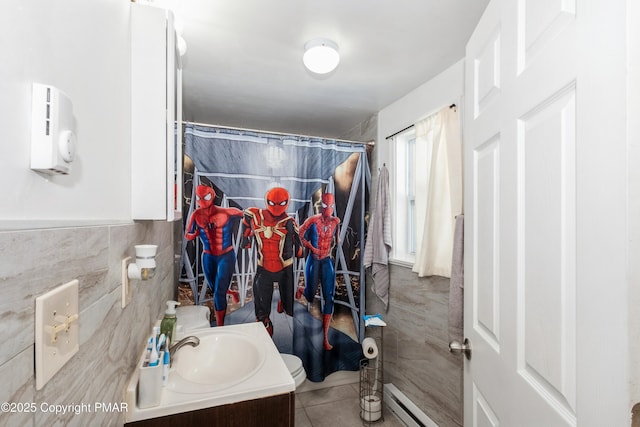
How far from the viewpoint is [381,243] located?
2334 mm

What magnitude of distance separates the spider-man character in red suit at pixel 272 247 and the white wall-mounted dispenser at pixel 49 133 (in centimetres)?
175

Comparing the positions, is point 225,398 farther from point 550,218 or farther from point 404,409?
point 404,409

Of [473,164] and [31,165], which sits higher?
[473,164]

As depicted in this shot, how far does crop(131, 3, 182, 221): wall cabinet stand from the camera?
2.89 feet

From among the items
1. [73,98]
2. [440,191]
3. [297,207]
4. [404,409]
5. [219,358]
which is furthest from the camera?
[297,207]

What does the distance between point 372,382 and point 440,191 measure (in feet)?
5.07

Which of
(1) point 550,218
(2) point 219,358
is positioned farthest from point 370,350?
(1) point 550,218

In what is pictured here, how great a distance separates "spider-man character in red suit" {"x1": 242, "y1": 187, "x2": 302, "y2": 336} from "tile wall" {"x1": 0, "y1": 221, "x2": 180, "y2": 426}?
1193 millimetres

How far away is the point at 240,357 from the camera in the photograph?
1429 mm

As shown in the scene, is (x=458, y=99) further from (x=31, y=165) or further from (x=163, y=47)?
(x=31, y=165)

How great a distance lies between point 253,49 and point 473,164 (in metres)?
1.32

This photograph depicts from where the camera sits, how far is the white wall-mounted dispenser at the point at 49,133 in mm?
427

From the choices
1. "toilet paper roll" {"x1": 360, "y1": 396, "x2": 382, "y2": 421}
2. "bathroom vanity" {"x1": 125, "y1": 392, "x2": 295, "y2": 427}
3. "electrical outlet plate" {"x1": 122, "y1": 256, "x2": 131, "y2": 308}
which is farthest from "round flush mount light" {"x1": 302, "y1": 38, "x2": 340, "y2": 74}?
"toilet paper roll" {"x1": 360, "y1": 396, "x2": 382, "y2": 421}

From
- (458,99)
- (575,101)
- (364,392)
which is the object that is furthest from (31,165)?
(364,392)
